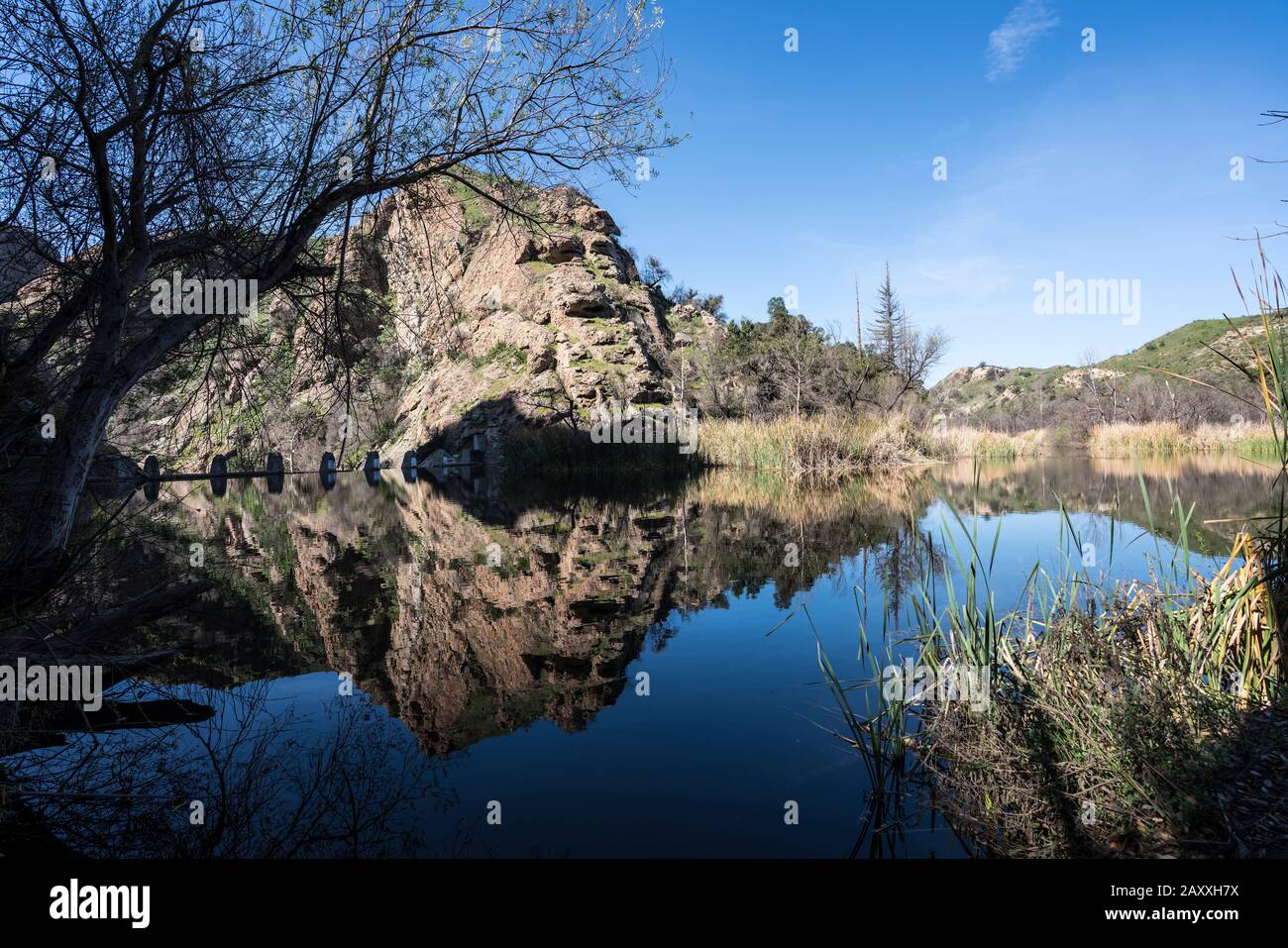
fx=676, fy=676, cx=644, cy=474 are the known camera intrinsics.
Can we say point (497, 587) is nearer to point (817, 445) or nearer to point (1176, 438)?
point (817, 445)

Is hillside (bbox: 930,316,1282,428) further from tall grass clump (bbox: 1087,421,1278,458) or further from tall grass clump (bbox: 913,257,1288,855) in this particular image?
tall grass clump (bbox: 1087,421,1278,458)

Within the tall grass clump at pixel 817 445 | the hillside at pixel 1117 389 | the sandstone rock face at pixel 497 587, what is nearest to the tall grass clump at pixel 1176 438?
the hillside at pixel 1117 389

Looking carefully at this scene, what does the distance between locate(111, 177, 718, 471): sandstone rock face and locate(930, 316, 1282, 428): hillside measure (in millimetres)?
5267

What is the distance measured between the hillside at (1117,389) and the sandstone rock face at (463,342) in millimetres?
5267

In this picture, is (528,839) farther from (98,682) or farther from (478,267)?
(478,267)

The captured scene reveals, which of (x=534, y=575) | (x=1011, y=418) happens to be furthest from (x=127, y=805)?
(x=1011, y=418)

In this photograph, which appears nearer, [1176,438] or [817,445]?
[817,445]

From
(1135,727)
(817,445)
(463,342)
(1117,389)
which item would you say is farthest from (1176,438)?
(1135,727)

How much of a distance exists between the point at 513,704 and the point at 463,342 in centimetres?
394

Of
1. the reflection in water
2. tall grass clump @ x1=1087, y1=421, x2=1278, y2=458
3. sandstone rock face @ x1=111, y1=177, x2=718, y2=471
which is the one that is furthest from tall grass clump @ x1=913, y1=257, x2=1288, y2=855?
tall grass clump @ x1=1087, y1=421, x2=1278, y2=458

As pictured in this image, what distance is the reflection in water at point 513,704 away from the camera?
2.36 meters

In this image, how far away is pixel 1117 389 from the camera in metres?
37.1

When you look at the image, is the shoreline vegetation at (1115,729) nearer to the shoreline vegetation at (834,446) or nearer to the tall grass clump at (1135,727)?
the tall grass clump at (1135,727)

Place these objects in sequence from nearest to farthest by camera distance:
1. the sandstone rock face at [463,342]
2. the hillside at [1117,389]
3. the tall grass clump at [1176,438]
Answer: the sandstone rock face at [463,342], the tall grass clump at [1176,438], the hillside at [1117,389]
